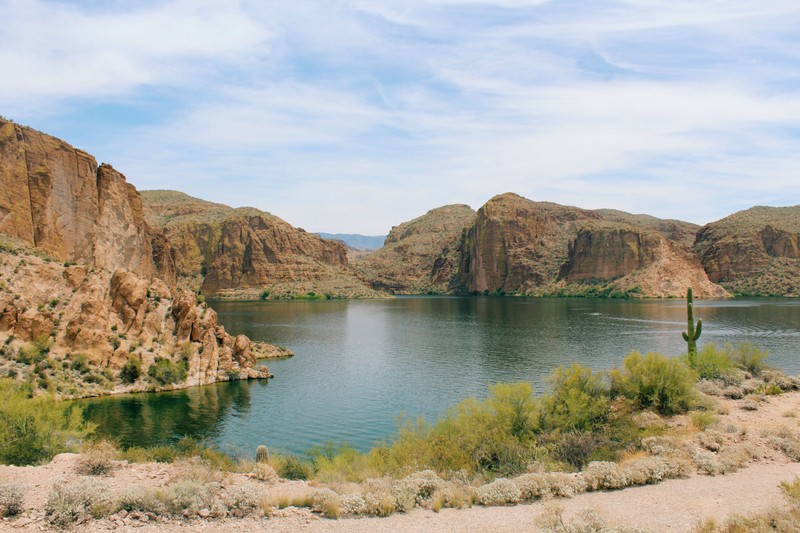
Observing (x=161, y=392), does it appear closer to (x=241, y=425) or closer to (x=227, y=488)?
(x=241, y=425)

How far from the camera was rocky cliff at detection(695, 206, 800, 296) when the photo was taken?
17500 cm

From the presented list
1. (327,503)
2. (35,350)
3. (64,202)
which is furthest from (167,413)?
(64,202)

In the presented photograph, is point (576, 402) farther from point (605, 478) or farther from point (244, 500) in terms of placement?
point (244, 500)

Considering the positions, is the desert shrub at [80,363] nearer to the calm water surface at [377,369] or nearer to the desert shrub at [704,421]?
the calm water surface at [377,369]

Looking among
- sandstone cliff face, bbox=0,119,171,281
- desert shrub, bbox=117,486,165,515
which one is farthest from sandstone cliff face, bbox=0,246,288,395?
desert shrub, bbox=117,486,165,515

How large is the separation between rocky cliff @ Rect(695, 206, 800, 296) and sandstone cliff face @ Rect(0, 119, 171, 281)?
173 metres

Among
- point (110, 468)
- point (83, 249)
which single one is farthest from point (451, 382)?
point (83, 249)

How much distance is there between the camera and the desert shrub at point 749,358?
35.7m

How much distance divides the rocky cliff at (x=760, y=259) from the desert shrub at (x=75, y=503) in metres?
195

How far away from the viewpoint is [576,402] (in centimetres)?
2447

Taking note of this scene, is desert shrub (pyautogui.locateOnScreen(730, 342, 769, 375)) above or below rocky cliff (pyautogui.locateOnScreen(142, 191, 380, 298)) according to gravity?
below

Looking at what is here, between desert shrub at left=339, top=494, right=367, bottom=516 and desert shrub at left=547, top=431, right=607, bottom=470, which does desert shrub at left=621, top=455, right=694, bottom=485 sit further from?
desert shrub at left=339, top=494, right=367, bottom=516

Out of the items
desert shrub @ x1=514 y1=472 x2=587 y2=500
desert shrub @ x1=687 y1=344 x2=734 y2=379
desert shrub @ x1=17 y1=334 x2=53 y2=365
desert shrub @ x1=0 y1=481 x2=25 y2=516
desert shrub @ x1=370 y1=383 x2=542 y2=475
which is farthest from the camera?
desert shrub @ x1=17 y1=334 x2=53 y2=365

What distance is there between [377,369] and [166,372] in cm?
1673
